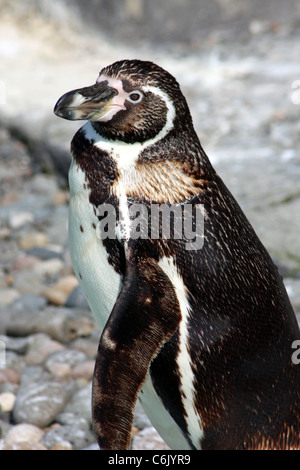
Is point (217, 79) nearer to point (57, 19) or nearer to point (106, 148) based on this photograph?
point (57, 19)

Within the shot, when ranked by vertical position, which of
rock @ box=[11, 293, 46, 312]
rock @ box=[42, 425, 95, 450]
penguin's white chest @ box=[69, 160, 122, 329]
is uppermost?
rock @ box=[11, 293, 46, 312]

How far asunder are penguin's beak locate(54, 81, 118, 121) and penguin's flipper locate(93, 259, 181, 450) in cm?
38

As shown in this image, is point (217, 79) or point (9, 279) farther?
point (217, 79)

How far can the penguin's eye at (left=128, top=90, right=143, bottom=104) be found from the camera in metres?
1.57

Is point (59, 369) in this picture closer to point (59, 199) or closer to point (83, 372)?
point (83, 372)

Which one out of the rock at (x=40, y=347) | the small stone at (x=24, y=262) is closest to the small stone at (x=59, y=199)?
the small stone at (x=24, y=262)

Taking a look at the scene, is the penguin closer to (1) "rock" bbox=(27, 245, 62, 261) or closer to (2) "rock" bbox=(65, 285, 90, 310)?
(2) "rock" bbox=(65, 285, 90, 310)

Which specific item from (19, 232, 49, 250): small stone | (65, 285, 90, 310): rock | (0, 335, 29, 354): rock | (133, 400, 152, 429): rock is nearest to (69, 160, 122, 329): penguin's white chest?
(133, 400, 152, 429): rock

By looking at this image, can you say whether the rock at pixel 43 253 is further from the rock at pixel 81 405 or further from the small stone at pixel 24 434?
the small stone at pixel 24 434

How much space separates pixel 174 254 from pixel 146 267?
0.25 feet

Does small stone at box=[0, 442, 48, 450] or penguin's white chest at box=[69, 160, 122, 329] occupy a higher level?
penguin's white chest at box=[69, 160, 122, 329]

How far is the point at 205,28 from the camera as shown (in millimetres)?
8836

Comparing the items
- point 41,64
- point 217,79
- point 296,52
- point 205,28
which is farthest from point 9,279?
point 205,28

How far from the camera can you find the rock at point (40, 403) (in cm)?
235
